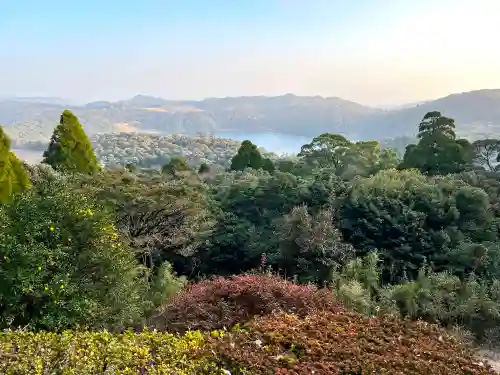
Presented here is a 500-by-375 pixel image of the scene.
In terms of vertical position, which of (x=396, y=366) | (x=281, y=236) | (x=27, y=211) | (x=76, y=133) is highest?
(x=76, y=133)

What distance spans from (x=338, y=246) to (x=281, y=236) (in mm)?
1424

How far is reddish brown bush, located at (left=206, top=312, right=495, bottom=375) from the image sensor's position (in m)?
3.26

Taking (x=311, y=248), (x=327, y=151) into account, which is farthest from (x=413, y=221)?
(x=327, y=151)

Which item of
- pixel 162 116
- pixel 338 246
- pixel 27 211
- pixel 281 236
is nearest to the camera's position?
pixel 27 211

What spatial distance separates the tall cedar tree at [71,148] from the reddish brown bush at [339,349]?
10.2 metres

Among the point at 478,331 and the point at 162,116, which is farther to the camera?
the point at 162,116

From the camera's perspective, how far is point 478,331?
7707 mm

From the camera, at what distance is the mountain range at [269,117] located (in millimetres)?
60562

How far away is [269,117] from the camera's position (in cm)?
8494

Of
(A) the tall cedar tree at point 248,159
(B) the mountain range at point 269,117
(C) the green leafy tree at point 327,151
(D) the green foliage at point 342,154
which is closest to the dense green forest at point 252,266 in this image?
(D) the green foliage at point 342,154

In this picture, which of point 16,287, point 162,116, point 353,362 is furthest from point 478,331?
point 162,116

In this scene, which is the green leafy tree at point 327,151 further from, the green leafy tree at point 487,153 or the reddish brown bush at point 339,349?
the reddish brown bush at point 339,349

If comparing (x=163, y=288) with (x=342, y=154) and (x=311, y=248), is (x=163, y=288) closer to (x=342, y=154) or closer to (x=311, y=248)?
(x=311, y=248)

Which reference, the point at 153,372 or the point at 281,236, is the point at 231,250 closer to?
the point at 281,236
